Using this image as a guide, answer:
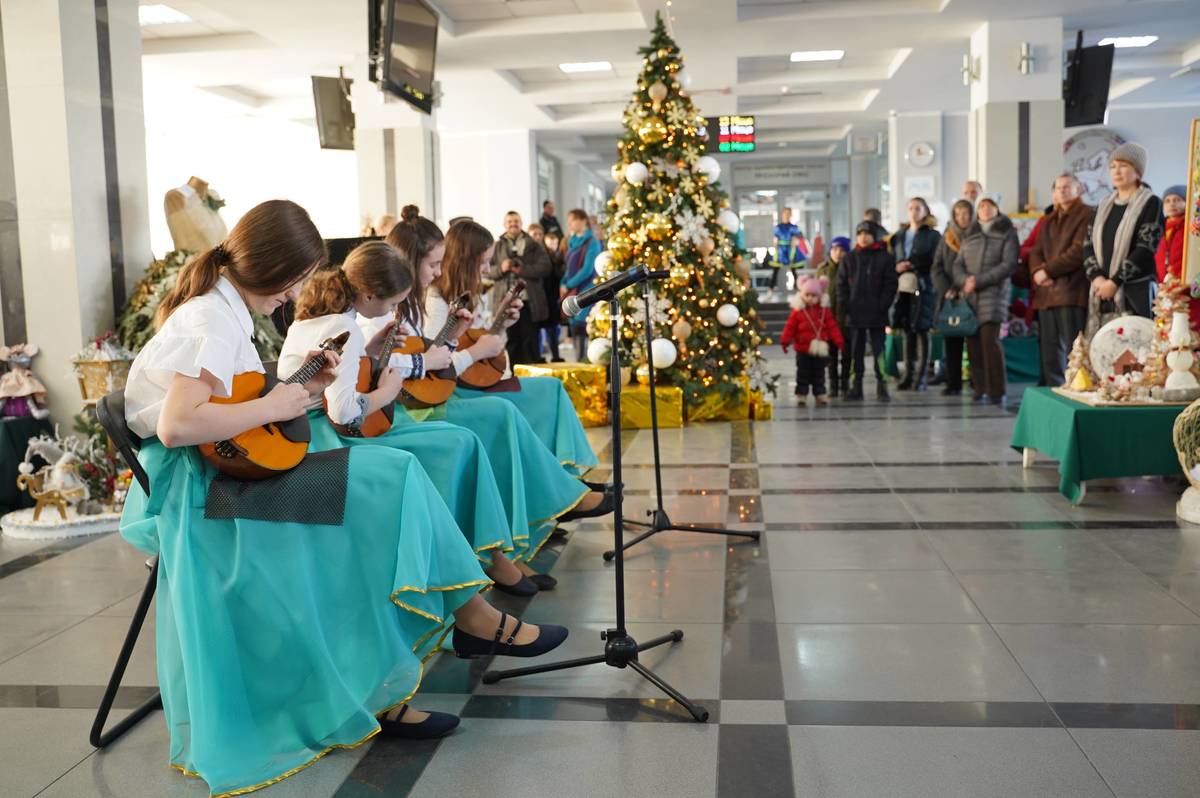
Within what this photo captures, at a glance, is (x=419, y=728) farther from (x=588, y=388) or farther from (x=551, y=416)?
(x=588, y=388)

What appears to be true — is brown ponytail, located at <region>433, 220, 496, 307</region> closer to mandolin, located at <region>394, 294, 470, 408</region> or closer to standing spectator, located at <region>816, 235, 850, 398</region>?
mandolin, located at <region>394, 294, 470, 408</region>

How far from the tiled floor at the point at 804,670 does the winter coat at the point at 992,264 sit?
11.8 feet

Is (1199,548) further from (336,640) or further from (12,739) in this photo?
(12,739)

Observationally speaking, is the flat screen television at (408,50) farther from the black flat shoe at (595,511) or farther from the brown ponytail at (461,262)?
the black flat shoe at (595,511)

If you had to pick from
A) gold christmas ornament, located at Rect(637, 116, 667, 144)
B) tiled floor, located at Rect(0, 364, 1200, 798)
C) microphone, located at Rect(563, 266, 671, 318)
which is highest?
gold christmas ornament, located at Rect(637, 116, 667, 144)

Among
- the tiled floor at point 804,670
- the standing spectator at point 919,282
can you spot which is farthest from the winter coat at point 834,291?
the tiled floor at point 804,670

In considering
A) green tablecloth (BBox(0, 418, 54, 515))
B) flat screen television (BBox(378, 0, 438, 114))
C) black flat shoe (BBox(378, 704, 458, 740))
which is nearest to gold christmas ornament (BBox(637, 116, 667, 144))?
flat screen television (BBox(378, 0, 438, 114))

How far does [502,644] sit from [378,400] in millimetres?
822

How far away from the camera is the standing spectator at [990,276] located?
27.4ft

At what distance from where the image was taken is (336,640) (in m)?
2.40

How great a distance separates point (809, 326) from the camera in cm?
862

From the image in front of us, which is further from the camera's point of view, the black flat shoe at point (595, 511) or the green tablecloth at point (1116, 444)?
the green tablecloth at point (1116, 444)

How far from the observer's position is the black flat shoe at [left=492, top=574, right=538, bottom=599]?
354cm

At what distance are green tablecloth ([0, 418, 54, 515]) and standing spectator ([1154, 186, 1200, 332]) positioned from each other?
5.53 meters
